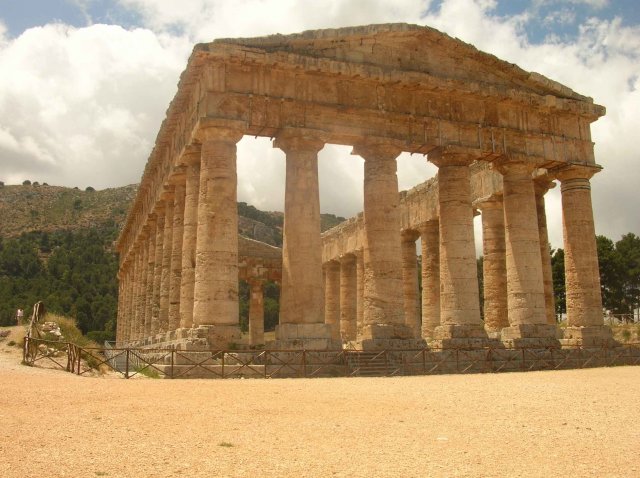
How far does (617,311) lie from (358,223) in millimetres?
34230

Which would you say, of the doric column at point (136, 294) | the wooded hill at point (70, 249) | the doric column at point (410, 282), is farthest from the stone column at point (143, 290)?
the wooded hill at point (70, 249)

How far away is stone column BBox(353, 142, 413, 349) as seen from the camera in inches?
893

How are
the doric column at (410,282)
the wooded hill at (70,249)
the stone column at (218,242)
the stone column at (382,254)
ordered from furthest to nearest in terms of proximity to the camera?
the wooded hill at (70,249)
the doric column at (410,282)
the stone column at (382,254)
the stone column at (218,242)

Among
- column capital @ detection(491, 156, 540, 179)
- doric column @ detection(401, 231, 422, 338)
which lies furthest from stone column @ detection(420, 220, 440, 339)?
column capital @ detection(491, 156, 540, 179)

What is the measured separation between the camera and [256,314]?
152 feet

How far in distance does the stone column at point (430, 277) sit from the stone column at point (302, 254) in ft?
39.6

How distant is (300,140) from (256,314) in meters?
25.8

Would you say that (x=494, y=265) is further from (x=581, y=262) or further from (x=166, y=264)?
(x=166, y=264)

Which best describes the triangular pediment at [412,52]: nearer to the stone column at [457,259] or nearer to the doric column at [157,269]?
the stone column at [457,259]

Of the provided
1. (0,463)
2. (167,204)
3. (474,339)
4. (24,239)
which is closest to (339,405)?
(0,463)

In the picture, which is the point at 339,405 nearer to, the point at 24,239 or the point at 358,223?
the point at 358,223

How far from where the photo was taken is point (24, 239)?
327 ft

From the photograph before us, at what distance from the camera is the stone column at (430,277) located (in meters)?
32.5

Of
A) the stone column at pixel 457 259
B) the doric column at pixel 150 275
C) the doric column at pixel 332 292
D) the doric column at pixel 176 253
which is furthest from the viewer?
the doric column at pixel 332 292
